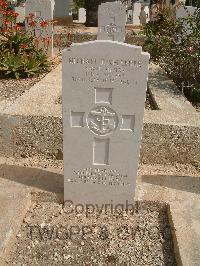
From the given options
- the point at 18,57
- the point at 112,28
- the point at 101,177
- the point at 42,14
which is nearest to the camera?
the point at 101,177

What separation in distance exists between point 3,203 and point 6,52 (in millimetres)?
4416

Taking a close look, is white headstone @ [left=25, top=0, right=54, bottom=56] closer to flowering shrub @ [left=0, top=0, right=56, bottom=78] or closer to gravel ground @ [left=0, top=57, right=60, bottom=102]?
flowering shrub @ [left=0, top=0, right=56, bottom=78]

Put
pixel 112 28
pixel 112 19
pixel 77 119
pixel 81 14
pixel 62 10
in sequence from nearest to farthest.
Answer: pixel 77 119 < pixel 112 19 < pixel 112 28 < pixel 62 10 < pixel 81 14

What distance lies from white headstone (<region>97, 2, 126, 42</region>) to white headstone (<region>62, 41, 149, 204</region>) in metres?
6.28

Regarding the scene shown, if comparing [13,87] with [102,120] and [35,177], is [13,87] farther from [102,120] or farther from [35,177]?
[102,120]

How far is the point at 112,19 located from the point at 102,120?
644cm

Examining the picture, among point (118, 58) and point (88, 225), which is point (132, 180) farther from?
point (118, 58)

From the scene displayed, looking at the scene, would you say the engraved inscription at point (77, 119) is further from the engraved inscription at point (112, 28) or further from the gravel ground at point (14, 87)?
the engraved inscription at point (112, 28)

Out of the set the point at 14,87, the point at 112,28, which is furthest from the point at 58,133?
the point at 112,28

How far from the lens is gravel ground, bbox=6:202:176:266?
2.77 m

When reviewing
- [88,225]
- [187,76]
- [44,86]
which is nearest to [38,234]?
[88,225]

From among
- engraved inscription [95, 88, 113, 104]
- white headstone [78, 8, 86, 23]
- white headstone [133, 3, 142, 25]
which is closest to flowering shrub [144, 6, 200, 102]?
engraved inscription [95, 88, 113, 104]

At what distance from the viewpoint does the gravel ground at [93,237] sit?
2.77 meters

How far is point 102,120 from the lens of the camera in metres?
3.04
